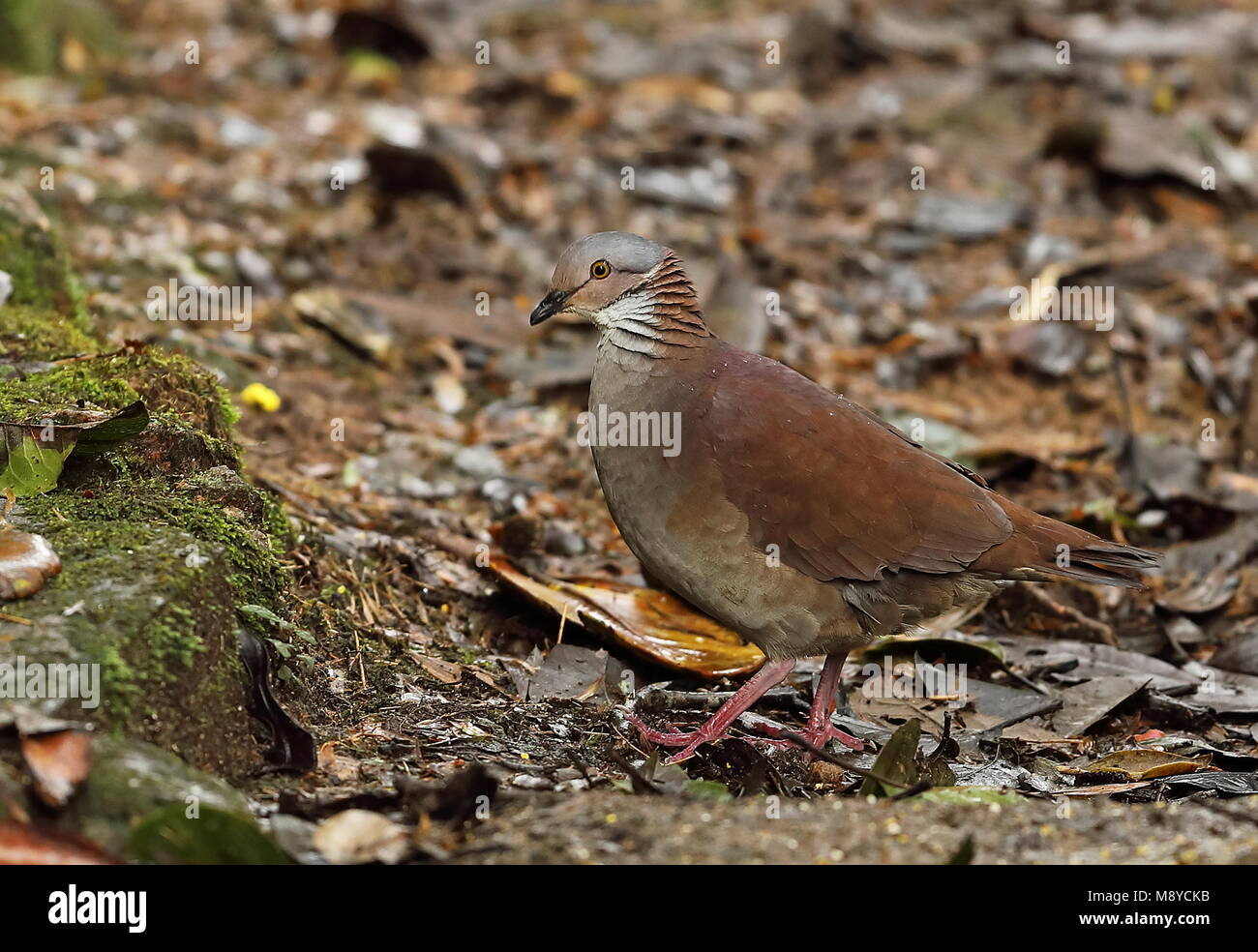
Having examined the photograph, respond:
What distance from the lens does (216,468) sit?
4.23 m

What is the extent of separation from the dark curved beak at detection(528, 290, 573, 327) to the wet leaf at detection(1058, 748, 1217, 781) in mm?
2222

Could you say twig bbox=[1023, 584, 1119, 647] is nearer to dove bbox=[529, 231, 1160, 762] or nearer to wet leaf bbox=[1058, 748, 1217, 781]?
dove bbox=[529, 231, 1160, 762]

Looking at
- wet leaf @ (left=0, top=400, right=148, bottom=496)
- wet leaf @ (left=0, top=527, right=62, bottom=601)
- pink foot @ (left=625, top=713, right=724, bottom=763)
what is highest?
wet leaf @ (left=0, top=400, right=148, bottom=496)

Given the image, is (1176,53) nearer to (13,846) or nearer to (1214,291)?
(1214,291)

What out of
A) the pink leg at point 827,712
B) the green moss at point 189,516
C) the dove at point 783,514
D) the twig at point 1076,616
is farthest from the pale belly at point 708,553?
the twig at point 1076,616

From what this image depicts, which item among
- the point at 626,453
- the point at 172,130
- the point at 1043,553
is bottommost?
the point at 1043,553

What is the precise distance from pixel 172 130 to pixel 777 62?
503 cm

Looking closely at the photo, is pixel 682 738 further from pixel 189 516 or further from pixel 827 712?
pixel 189 516

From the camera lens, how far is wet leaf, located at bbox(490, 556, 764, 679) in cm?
471

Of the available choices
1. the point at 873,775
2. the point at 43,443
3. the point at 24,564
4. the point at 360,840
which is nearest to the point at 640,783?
the point at 873,775

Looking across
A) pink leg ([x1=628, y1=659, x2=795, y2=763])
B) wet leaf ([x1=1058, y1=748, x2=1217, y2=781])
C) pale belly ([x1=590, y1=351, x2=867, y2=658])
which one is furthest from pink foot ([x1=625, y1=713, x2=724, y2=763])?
wet leaf ([x1=1058, y1=748, x2=1217, y2=781])

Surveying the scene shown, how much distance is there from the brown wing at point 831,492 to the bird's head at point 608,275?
1.44 feet

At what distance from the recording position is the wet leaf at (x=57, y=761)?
2908mm

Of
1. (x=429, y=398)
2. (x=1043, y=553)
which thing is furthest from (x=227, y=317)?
(x=1043, y=553)
